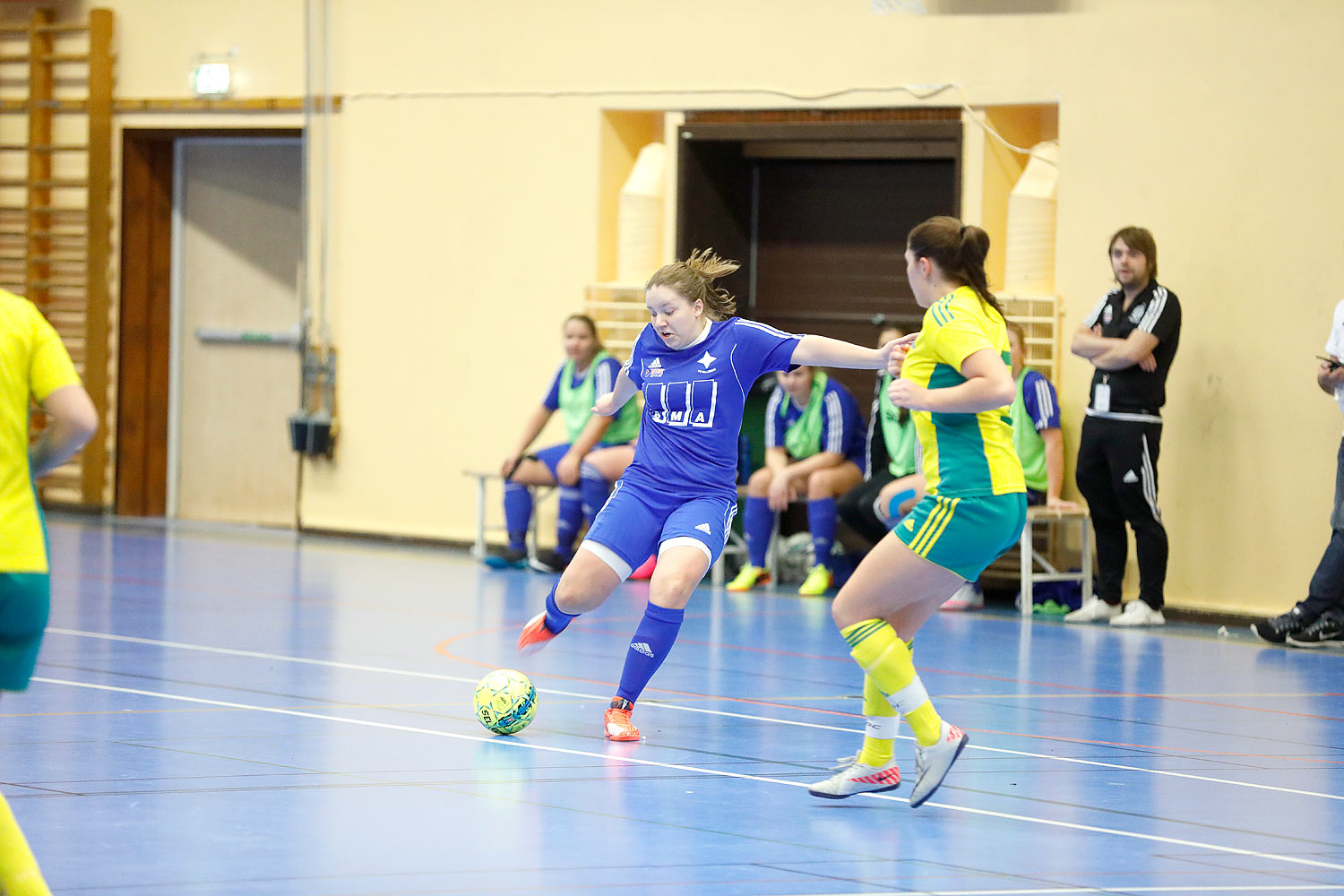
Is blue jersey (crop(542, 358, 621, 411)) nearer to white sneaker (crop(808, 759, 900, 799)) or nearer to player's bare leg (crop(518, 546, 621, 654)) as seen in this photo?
player's bare leg (crop(518, 546, 621, 654))

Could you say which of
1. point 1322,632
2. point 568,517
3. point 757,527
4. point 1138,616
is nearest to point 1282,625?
point 1322,632

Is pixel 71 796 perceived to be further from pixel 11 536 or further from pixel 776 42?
pixel 776 42

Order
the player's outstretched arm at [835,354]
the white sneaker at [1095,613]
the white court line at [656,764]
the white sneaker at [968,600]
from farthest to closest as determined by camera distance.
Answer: the white sneaker at [968,600] < the white sneaker at [1095,613] < the player's outstretched arm at [835,354] < the white court line at [656,764]

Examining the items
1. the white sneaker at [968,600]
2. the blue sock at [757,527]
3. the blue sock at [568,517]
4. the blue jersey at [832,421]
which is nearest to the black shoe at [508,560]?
the blue sock at [568,517]

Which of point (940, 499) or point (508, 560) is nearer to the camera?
point (940, 499)

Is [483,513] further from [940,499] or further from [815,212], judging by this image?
[940,499]

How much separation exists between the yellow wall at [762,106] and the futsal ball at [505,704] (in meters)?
5.20

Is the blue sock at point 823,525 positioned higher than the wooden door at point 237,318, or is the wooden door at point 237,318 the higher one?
the wooden door at point 237,318

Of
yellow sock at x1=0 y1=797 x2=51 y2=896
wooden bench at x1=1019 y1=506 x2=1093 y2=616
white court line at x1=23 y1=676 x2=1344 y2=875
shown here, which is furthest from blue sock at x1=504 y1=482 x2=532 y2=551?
yellow sock at x1=0 y1=797 x2=51 y2=896

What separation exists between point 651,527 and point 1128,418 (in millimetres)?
4228

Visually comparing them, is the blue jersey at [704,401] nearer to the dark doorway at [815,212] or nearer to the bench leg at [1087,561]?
the bench leg at [1087,561]

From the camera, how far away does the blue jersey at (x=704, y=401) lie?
5.61 meters

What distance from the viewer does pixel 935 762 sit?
4512mm

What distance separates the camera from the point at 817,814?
177 inches
